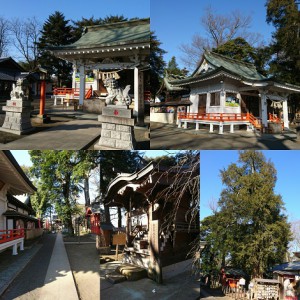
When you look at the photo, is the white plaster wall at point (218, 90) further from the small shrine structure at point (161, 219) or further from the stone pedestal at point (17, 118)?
the small shrine structure at point (161, 219)

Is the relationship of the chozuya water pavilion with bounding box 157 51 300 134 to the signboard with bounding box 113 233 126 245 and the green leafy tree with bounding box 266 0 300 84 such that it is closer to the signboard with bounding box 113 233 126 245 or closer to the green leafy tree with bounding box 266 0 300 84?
Result: the green leafy tree with bounding box 266 0 300 84

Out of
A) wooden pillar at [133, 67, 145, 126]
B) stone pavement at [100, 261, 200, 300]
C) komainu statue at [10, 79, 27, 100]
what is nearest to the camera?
stone pavement at [100, 261, 200, 300]

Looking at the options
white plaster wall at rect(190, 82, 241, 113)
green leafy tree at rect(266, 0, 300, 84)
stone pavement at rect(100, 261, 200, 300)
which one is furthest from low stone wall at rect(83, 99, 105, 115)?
green leafy tree at rect(266, 0, 300, 84)

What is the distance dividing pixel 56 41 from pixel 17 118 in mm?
6895

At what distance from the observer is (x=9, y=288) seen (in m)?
4.56

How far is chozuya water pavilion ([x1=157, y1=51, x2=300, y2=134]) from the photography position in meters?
11.1

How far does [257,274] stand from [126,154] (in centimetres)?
991

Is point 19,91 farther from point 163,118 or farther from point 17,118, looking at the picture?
point 163,118

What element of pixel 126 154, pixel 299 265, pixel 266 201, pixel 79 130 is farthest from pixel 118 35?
pixel 299 265

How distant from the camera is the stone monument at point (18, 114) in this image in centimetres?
632

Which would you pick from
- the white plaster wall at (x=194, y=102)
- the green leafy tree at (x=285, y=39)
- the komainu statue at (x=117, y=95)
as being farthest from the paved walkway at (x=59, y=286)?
the green leafy tree at (x=285, y=39)

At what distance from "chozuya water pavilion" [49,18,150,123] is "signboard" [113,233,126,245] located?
17.2ft

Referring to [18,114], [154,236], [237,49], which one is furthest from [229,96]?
[154,236]

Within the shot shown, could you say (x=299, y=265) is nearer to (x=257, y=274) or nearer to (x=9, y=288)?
(x=257, y=274)
